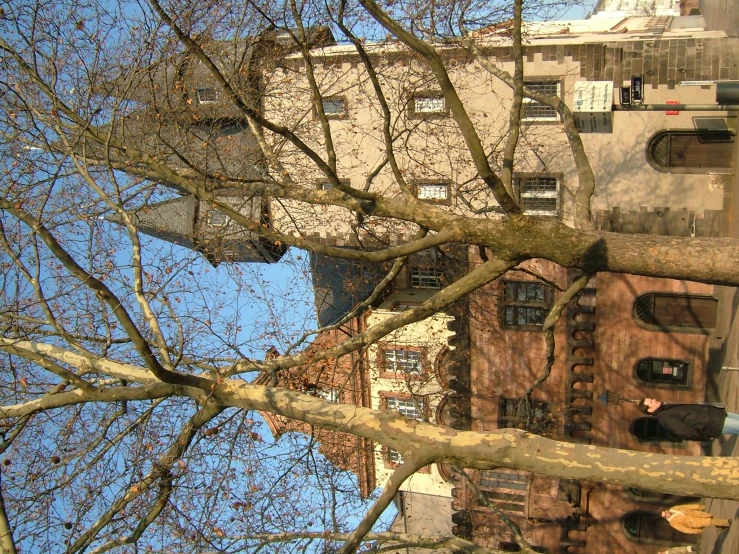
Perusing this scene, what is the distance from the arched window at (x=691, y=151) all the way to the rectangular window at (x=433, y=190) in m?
5.60

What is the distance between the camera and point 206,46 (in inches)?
507

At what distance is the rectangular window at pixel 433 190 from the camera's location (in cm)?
1833

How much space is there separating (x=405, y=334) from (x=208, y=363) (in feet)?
35.8

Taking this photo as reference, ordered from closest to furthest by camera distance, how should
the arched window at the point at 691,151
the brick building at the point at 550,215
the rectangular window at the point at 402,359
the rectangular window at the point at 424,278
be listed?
the arched window at the point at 691,151 < the brick building at the point at 550,215 < the rectangular window at the point at 402,359 < the rectangular window at the point at 424,278

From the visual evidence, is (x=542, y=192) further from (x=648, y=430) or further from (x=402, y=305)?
(x=648, y=430)

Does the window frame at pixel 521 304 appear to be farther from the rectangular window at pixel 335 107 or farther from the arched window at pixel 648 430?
the rectangular window at pixel 335 107

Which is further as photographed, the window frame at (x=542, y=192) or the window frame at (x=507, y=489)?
the window frame at (x=507, y=489)

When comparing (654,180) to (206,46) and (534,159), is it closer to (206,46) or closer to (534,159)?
(534,159)

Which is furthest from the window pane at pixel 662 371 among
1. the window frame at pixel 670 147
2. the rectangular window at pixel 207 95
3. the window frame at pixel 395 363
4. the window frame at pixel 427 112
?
the rectangular window at pixel 207 95

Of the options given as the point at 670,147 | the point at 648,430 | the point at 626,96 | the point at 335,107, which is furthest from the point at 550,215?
the point at 335,107

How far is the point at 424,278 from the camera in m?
20.6

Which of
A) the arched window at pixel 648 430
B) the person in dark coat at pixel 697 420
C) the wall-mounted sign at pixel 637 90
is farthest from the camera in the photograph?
the arched window at pixel 648 430

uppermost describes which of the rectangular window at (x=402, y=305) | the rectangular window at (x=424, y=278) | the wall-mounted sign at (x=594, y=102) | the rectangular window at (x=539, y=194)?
the wall-mounted sign at (x=594, y=102)

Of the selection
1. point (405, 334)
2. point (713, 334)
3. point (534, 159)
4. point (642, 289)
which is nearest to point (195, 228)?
point (405, 334)
